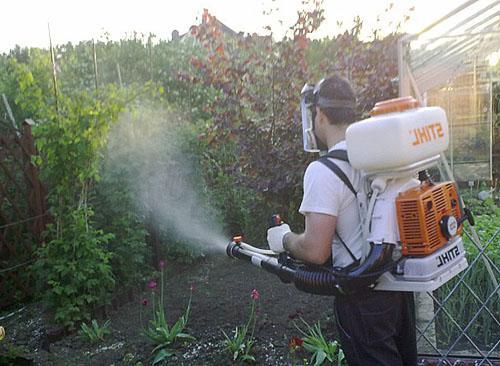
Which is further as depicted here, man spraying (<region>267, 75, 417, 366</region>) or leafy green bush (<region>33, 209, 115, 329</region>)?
leafy green bush (<region>33, 209, 115, 329</region>)

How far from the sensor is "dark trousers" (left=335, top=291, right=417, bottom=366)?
7.29ft

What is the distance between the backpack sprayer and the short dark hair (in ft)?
0.50

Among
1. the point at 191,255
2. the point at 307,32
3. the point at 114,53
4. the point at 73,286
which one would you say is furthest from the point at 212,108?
the point at 114,53

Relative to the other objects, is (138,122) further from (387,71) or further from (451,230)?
(451,230)

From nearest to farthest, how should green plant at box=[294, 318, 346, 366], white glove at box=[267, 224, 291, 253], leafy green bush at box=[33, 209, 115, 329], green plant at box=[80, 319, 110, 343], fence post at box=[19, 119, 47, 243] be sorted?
1. white glove at box=[267, 224, 291, 253]
2. green plant at box=[294, 318, 346, 366]
3. green plant at box=[80, 319, 110, 343]
4. leafy green bush at box=[33, 209, 115, 329]
5. fence post at box=[19, 119, 47, 243]

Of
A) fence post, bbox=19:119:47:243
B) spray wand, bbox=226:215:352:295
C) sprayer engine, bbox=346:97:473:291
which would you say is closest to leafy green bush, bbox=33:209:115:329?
fence post, bbox=19:119:47:243

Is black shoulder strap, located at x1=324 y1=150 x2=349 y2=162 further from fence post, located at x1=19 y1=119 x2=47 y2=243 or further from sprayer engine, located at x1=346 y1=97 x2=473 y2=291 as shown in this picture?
fence post, located at x1=19 y1=119 x2=47 y2=243

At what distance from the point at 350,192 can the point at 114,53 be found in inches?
459

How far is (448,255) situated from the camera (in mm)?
2217

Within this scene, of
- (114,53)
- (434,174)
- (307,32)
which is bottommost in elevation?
(434,174)

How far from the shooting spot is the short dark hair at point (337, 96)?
2.29 meters

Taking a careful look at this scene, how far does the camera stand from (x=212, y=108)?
→ 18.5ft

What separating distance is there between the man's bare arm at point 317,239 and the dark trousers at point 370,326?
8.9 inches

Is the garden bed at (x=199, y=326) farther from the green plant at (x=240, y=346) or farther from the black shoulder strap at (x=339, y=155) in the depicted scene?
the black shoulder strap at (x=339, y=155)
